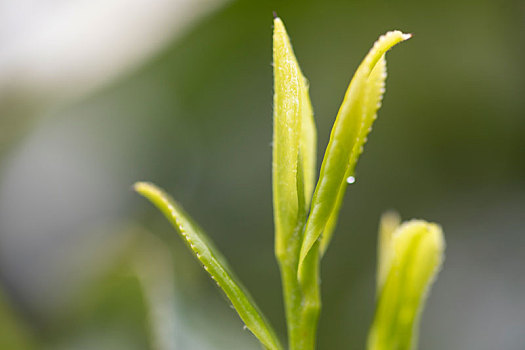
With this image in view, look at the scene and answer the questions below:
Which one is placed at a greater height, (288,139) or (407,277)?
(288,139)

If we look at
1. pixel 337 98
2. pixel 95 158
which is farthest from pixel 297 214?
pixel 95 158

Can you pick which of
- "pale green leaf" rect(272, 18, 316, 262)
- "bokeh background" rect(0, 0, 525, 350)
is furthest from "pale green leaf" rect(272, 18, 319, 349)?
"bokeh background" rect(0, 0, 525, 350)

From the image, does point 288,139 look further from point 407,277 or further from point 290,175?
point 407,277

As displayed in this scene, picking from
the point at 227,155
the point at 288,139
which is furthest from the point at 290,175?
the point at 227,155

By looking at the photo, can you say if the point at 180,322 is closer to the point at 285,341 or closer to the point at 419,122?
the point at 285,341

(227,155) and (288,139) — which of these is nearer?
(288,139)

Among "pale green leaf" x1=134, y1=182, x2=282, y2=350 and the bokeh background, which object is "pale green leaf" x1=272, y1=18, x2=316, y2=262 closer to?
"pale green leaf" x1=134, y1=182, x2=282, y2=350
